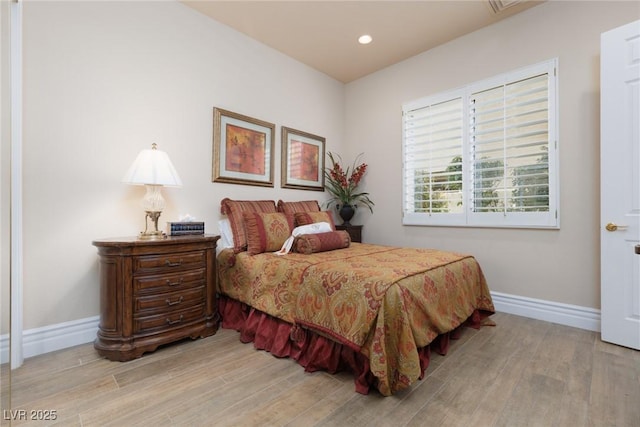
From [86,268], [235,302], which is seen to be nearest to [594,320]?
[235,302]

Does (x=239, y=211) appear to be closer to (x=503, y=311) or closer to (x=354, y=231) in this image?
(x=354, y=231)

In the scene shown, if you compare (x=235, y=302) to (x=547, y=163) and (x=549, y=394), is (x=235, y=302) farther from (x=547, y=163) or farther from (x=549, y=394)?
(x=547, y=163)

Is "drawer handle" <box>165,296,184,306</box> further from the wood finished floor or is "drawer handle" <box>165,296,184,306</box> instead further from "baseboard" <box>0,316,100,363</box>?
"baseboard" <box>0,316,100,363</box>

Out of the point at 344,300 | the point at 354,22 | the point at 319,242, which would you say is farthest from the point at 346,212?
the point at 344,300

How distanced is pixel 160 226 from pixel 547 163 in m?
3.55

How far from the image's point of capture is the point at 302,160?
12.5 ft

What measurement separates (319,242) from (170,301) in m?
1.25

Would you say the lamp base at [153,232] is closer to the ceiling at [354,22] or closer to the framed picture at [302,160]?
the framed picture at [302,160]

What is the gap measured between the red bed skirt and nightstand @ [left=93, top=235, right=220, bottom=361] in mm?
308

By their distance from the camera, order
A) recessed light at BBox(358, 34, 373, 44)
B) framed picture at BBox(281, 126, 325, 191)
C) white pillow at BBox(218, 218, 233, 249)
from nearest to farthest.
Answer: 1. white pillow at BBox(218, 218, 233, 249)
2. recessed light at BBox(358, 34, 373, 44)
3. framed picture at BBox(281, 126, 325, 191)

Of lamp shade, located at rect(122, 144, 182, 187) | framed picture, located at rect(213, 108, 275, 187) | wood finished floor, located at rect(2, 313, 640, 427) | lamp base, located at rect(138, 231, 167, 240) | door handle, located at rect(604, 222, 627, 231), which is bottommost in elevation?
wood finished floor, located at rect(2, 313, 640, 427)

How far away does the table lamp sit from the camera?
2117 millimetres

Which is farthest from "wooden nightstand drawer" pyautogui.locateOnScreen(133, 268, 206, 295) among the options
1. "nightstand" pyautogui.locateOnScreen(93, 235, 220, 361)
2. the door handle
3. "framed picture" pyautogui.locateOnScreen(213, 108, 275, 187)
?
the door handle

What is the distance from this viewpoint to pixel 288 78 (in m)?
3.65
